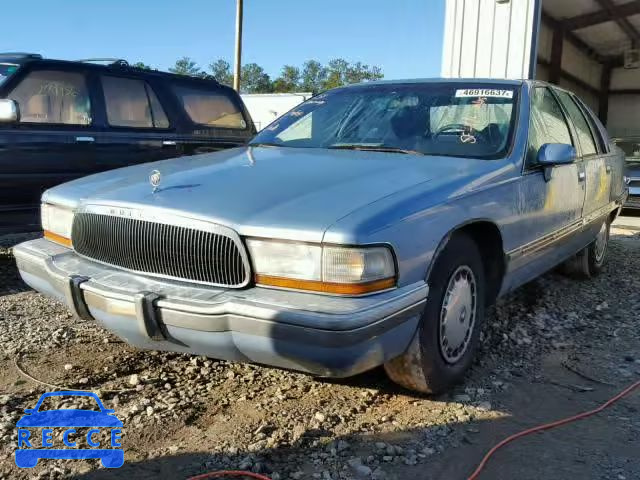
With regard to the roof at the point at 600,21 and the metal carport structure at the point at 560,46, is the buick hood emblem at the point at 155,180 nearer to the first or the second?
the metal carport structure at the point at 560,46

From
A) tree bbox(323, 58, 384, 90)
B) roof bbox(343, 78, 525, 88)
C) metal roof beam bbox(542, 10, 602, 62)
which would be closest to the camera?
roof bbox(343, 78, 525, 88)

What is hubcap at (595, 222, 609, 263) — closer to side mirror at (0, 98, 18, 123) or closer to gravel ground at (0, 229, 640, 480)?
gravel ground at (0, 229, 640, 480)

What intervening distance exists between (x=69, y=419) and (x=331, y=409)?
3.83 ft

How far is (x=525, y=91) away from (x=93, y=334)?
305cm

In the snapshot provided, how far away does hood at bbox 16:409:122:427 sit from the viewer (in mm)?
2713

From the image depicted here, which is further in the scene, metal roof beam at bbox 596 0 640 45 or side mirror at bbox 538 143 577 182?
metal roof beam at bbox 596 0 640 45

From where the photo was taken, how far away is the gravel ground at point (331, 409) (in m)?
2.51

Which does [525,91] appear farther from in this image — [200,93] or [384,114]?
[200,93]

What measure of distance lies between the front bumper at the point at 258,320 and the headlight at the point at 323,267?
0.04 metres

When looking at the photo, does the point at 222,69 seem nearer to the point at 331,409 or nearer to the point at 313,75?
the point at 313,75

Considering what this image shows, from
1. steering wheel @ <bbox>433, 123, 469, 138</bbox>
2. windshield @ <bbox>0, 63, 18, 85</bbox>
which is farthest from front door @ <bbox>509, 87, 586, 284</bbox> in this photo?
windshield @ <bbox>0, 63, 18, 85</bbox>

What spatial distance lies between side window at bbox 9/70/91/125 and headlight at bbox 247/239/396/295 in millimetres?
3530

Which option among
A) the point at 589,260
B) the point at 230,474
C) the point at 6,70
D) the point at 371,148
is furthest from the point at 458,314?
the point at 6,70

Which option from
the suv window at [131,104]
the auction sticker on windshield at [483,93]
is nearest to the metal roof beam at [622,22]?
the suv window at [131,104]
